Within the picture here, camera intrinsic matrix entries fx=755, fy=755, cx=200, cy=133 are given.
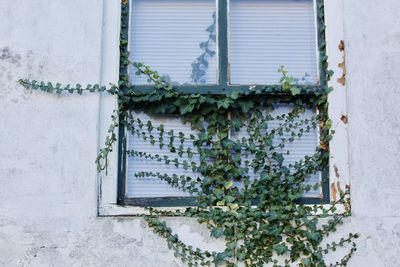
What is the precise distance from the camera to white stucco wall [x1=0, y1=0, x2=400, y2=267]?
4.89 metres

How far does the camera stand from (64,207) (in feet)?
16.2

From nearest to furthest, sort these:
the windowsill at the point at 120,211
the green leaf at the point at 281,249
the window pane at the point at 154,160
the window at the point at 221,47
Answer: the green leaf at the point at 281,249 < the windowsill at the point at 120,211 < the window pane at the point at 154,160 < the window at the point at 221,47

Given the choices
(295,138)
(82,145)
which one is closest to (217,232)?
(295,138)

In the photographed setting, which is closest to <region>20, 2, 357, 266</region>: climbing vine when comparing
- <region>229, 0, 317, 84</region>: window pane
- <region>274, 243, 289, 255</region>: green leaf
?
<region>274, 243, 289, 255</region>: green leaf

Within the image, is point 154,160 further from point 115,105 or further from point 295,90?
point 295,90

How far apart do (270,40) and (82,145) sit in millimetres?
1576

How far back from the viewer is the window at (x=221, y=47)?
17.4 feet

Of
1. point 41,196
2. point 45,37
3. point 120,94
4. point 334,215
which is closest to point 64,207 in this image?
point 41,196

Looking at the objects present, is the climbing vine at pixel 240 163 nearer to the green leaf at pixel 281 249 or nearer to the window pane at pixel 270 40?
the green leaf at pixel 281 249

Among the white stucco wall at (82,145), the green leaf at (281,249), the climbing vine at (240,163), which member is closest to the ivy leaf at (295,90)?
the climbing vine at (240,163)

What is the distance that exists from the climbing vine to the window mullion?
0.19m

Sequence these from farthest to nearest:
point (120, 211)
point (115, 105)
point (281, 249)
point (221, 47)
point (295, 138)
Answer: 1. point (221, 47)
2. point (295, 138)
3. point (115, 105)
4. point (120, 211)
5. point (281, 249)

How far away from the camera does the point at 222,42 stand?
213 inches

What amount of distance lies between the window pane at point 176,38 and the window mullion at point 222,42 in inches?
2.5
